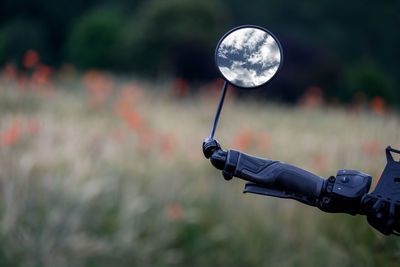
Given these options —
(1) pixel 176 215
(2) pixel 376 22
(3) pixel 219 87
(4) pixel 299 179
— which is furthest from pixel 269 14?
(4) pixel 299 179

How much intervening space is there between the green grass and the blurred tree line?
8.22 metres

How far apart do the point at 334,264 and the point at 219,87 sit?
8.31 m

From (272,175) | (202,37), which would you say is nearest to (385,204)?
(272,175)

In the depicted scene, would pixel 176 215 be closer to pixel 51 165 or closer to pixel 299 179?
pixel 51 165

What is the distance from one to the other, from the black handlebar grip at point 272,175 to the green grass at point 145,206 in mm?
1858

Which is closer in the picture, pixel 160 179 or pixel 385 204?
pixel 385 204

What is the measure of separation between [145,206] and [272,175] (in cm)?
367

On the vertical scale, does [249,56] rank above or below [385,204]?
above

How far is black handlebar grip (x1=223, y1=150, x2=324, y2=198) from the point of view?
52.5 inches

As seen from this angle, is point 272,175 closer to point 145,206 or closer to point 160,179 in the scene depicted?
point 145,206

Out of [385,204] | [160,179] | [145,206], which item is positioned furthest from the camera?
[160,179]

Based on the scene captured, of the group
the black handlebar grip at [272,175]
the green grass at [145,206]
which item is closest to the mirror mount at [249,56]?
the black handlebar grip at [272,175]

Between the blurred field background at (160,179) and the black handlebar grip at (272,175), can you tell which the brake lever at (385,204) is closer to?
the black handlebar grip at (272,175)

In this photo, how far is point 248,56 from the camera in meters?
1.51
